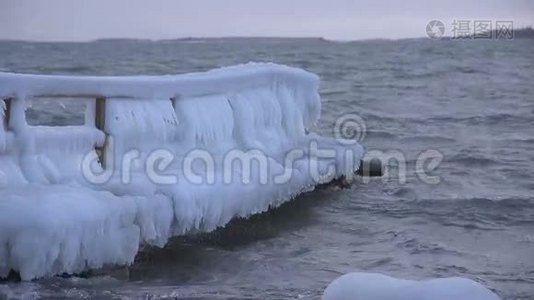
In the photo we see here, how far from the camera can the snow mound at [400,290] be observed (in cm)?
566

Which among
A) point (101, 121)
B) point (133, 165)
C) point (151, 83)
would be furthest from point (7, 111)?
point (151, 83)

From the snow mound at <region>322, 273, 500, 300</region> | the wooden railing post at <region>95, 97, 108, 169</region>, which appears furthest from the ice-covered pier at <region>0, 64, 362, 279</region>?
the snow mound at <region>322, 273, 500, 300</region>

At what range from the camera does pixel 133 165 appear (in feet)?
29.9

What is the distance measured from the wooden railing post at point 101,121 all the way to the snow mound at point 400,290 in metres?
3.76

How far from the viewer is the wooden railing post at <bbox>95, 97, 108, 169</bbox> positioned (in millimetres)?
8945

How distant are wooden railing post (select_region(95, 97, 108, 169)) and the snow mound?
3.76m

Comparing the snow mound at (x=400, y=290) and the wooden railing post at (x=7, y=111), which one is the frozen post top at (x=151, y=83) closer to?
the wooden railing post at (x=7, y=111)

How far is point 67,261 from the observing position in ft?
25.1

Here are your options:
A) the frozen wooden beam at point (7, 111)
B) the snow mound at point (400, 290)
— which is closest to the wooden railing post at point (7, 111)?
the frozen wooden beam at point (7, 111)

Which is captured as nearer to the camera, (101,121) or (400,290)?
(400,290)

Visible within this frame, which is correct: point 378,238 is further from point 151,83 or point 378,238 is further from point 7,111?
point 7,111

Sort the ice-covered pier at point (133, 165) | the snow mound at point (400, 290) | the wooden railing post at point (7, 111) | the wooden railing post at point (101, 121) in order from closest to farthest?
1. the snow mound at point (400, 290)
2. the ice-covered pier at point (133, 165)
3. the wooden railing post at point (7, 111)
4. the wooden railing post at point (101, 121)

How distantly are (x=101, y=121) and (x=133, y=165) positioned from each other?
21.3 inches

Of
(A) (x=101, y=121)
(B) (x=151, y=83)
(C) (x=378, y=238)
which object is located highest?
(B) (x=151, y=83)
